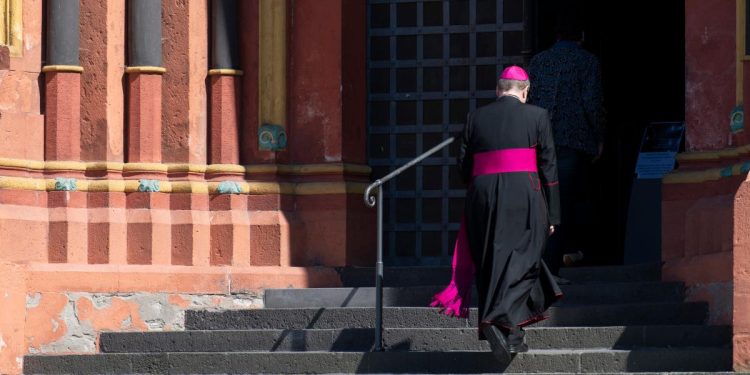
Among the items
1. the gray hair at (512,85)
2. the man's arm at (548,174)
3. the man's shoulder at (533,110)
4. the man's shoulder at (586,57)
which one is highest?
the man's shoulder at (586,57)

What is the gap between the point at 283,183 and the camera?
1420cm

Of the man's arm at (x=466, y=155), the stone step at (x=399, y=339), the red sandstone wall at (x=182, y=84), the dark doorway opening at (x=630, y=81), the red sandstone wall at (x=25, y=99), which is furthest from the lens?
the dark doorway opening at (x=630, y=81)

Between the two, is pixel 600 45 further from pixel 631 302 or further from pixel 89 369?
pixel 89 369

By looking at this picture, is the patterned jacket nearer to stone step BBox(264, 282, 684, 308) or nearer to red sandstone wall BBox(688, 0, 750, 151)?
red sandstone wall BBox(688, 0, 750, 151)

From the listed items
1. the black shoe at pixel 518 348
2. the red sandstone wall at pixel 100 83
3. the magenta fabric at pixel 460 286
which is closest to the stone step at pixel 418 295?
the magenta fabric at pixel 460 286

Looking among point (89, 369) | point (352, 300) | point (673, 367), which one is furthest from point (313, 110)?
point (673, 367)

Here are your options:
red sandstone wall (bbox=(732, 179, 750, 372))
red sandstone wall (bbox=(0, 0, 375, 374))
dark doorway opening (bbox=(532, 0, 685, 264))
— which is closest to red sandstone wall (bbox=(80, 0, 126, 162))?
red sandstone wall (bbox=(0, 0, 375, 374))

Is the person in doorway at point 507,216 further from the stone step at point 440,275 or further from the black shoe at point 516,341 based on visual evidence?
the stone step at point 440,275

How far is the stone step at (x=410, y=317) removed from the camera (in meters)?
12.0

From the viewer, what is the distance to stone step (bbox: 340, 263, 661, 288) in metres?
12.9

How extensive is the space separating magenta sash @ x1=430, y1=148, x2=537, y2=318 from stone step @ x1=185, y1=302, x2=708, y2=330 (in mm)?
933

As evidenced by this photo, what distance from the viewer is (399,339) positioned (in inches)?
475

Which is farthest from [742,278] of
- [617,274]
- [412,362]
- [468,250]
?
[617,274]

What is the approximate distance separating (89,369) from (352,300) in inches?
74.8
